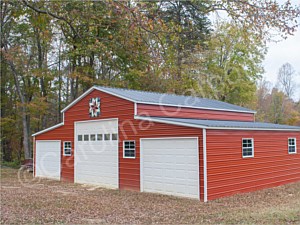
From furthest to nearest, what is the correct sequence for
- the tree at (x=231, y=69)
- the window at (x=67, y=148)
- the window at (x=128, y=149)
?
the tree at (x=231, y=69) < the window at (x=67, y=148) < the window at (x=128, y=149)

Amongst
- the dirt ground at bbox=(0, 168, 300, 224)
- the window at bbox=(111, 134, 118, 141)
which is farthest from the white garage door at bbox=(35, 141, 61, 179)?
the dirt ground at bbox=(0, 168, 300, 224)

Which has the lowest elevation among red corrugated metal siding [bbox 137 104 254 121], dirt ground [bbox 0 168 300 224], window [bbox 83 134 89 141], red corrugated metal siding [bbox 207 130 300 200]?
dirt ground [bbox 0 168 300 224]

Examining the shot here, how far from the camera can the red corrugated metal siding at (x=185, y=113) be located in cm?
1333

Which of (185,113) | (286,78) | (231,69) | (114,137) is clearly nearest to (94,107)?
(114,137)

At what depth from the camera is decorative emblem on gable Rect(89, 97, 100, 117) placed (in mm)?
14812

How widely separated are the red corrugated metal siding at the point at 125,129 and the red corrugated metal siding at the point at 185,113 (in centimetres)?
62

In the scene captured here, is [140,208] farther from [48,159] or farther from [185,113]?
[48,159]

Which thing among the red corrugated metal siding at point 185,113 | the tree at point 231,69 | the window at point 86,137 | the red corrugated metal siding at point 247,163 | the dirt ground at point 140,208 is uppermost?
the tree at point 231,69

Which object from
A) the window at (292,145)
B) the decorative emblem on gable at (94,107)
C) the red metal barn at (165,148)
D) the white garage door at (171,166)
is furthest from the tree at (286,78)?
the white garage door at (171,166)

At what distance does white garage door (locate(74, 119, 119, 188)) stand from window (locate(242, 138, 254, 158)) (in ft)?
16.8

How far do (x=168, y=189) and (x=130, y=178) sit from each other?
6.54 ft

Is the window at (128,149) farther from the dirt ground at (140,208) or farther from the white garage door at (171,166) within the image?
the dirt ground at (140,208)

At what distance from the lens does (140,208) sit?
9.59 meters

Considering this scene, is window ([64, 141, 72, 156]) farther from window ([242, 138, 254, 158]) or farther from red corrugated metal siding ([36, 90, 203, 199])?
window ([242, 138, 254, 158])
